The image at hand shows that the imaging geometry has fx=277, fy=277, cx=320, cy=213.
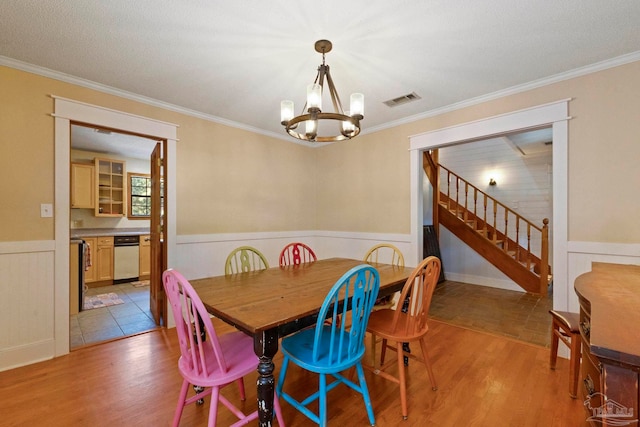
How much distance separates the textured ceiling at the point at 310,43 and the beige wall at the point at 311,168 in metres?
0.20

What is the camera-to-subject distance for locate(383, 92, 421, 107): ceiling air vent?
8.99ft

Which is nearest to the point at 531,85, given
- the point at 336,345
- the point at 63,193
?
the point at 336,345

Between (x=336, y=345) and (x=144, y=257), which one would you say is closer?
(x=336, y=345)

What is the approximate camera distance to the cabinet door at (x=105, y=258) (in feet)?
15.1

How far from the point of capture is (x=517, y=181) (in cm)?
541

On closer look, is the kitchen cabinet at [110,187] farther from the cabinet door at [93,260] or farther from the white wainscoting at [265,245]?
the white wainscoting at [265,245]

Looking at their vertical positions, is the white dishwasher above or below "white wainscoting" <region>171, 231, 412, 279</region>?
below

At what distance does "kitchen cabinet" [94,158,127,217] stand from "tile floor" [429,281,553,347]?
5626mm

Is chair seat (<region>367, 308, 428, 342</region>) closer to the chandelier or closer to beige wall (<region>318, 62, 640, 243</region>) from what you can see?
the chandelier

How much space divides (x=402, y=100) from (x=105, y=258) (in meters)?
5.19

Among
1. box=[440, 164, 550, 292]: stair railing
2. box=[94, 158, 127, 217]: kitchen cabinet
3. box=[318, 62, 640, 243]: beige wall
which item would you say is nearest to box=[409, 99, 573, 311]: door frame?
box=[318, 62, 640, 243]: beige wall

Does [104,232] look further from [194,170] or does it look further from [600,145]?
[600,145]

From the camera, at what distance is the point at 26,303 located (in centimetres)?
223

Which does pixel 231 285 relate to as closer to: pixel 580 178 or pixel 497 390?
pixel 497 390
